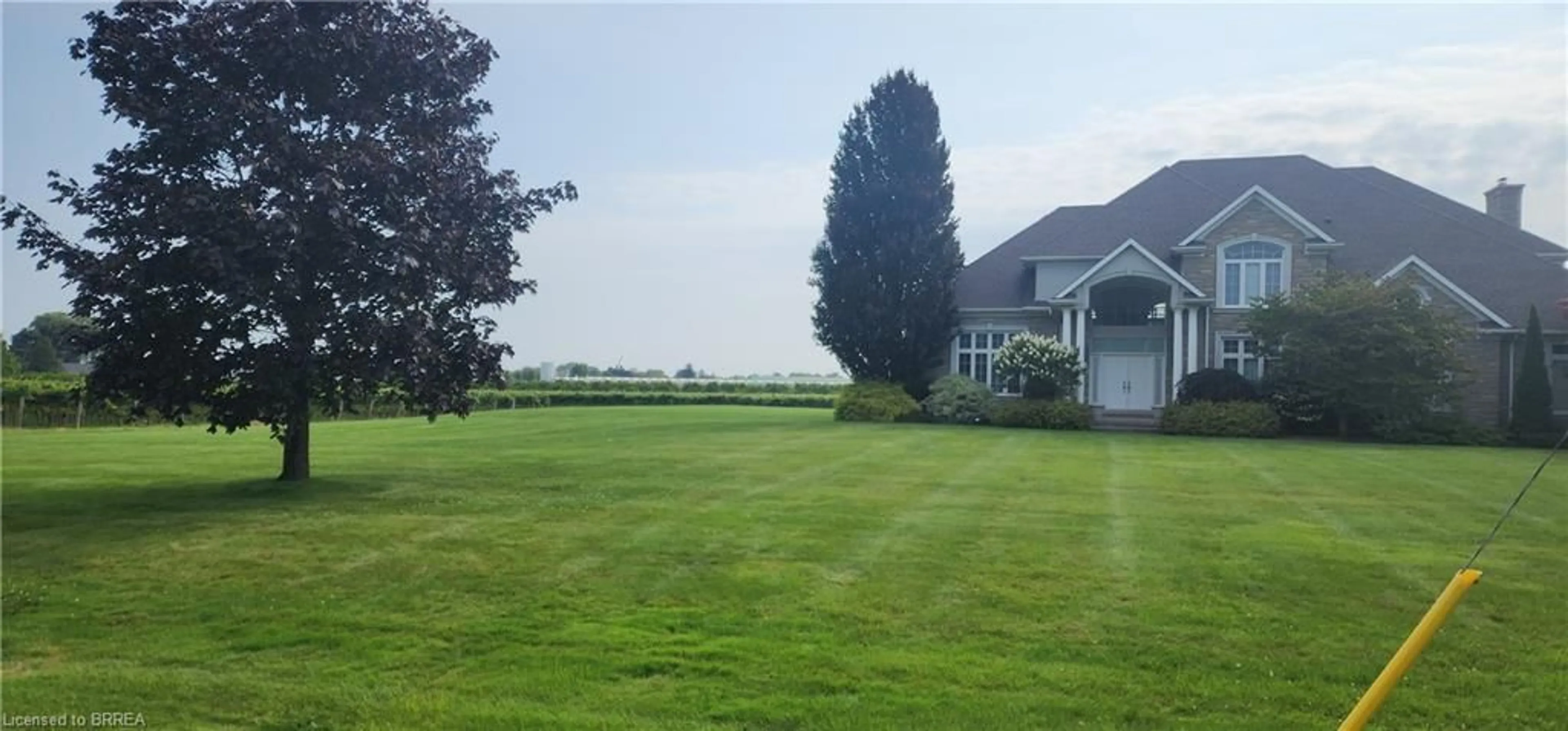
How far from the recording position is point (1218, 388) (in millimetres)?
27125

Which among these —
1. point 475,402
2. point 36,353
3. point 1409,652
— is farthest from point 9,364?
point 1409,652

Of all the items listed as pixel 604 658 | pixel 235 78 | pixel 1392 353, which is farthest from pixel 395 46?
pixel 1392 353

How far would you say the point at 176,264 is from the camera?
1080 cm

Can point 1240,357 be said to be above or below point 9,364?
above

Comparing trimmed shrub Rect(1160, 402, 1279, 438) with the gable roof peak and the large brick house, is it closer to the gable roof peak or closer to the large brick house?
the large brick house

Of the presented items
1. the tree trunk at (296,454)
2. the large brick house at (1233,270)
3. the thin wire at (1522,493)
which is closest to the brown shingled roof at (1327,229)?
the large brick house at (1233,270)

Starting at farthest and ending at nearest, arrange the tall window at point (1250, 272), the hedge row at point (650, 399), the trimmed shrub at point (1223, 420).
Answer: the hedge row at point (650, 399), the tall window at point (1250, 272), the trimmed shrub at point (1223, 420)

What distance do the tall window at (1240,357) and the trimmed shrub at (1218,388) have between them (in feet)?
8.92

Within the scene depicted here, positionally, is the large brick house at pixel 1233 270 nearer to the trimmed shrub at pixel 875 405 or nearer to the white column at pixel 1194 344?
the white column at pixel 1194 344

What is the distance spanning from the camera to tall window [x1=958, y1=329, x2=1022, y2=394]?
108 ft

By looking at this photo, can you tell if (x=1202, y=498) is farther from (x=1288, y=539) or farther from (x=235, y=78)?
(x=235, y=78)

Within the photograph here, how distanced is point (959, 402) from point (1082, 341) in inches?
193

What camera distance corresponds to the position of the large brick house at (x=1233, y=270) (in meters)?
28.0

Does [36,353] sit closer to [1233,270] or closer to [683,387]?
[683,387]
